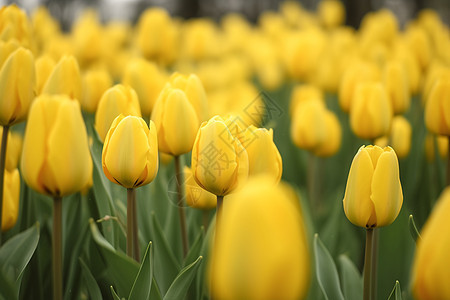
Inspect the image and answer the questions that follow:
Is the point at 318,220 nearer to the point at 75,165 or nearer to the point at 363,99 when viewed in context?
the point at 363,99

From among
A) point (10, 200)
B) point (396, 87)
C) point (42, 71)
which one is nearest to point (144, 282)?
point (10, 200)

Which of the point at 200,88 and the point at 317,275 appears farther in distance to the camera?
the point at 200,88

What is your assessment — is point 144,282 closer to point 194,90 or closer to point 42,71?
point 194,90

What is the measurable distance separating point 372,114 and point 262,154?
2.10ft

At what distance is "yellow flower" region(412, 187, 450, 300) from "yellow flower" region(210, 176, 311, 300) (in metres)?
0.16

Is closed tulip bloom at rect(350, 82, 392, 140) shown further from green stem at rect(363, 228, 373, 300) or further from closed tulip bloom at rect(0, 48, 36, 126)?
closed tulip bloom at rect(0, 48, 36, 126)

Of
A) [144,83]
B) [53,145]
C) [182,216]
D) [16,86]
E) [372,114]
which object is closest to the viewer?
[53,145]

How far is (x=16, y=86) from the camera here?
1.13 metres

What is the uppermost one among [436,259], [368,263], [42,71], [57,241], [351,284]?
[42,71]

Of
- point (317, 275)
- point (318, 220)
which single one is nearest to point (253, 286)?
point (317, 275)

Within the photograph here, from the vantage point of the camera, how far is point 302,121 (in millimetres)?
1765

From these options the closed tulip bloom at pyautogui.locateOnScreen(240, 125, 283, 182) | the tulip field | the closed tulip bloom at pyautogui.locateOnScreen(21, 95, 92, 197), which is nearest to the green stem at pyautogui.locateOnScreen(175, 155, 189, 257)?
the tulip field

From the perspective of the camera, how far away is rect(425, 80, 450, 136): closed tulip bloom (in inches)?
54.1

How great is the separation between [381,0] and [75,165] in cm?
755
